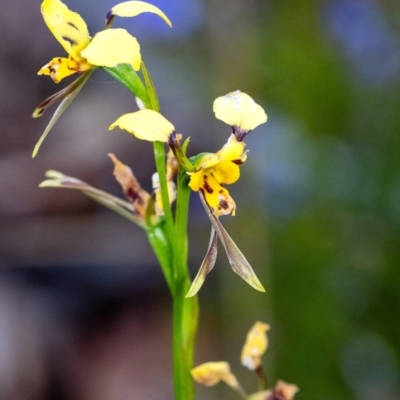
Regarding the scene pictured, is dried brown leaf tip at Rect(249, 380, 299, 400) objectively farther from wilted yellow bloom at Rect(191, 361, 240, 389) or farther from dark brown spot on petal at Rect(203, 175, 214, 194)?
dark brown spot on petal at Rect(203, 175, 214, 194)

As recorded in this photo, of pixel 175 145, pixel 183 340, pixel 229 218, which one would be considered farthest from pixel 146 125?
pixel 229 218

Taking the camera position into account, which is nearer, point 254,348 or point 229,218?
point 254,348

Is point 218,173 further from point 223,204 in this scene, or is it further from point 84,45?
point 84,45

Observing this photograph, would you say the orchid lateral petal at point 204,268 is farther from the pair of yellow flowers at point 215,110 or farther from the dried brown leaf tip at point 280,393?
the dried brown leaf tip at point 280,393

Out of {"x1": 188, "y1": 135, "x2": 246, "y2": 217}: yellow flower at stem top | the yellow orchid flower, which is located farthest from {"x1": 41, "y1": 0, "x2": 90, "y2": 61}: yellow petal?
the yellow orchid flower

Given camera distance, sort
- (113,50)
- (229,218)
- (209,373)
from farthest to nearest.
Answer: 1. (229,218)
2. (209,373)
3. (113,50)

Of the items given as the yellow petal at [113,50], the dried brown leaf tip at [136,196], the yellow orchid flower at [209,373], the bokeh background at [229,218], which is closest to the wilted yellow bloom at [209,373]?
the yellow orchid flower at [209,373]

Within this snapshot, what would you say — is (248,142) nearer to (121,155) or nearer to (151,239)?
(121,155)
